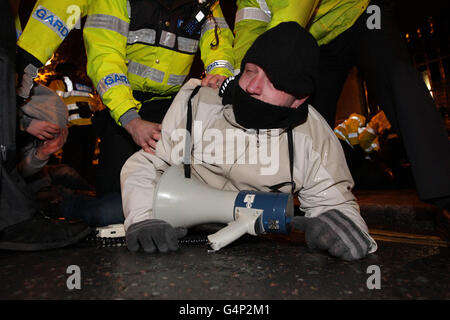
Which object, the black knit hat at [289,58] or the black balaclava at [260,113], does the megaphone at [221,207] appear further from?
the black knit hat at [289,58]

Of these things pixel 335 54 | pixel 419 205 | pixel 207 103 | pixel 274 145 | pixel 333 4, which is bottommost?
pixel 419 205

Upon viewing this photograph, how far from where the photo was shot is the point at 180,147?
5.07 feet

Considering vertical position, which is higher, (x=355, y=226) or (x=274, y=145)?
(x=274, y=145)

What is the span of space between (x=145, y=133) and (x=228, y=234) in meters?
0.65

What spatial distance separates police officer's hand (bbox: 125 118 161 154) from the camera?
1580 millimetres

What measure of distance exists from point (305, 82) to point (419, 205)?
184 centimetres

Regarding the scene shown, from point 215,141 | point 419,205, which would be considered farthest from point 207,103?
point 419,205

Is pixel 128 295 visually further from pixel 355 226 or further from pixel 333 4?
pixel 333 4

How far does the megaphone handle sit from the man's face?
51 centimetres

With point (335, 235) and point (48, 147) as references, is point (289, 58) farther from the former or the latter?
point (48, 147)

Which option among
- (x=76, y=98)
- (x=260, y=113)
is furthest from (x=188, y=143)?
(x=76, y=98)

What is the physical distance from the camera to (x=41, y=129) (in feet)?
7.39

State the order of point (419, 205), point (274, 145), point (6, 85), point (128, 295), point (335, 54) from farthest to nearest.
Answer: point (419, 205) → point (335, 54) → point (274, 145) → point (6, 85) → point (128, 295)

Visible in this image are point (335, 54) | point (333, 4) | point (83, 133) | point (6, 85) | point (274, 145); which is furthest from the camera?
point (83, 133)
